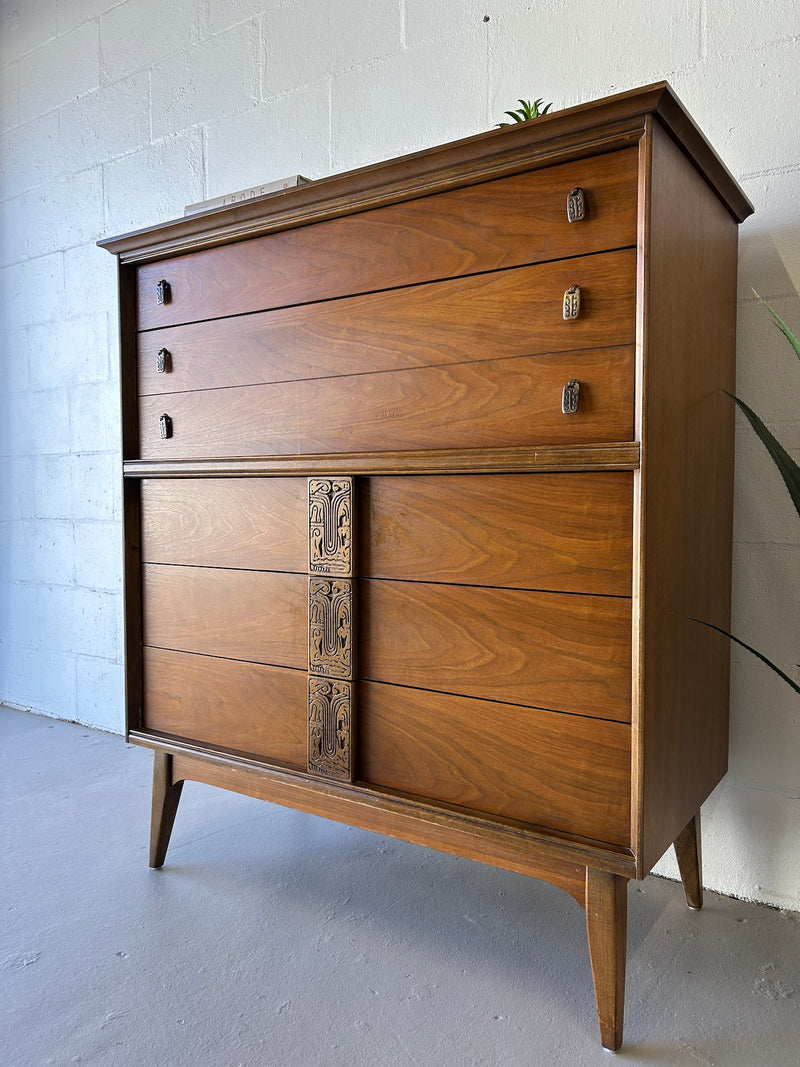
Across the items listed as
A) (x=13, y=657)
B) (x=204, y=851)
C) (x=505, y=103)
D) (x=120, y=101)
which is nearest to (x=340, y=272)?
(x=505, y=103)

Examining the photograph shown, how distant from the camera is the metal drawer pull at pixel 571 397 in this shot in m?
1.10

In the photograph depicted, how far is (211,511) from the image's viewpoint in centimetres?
154

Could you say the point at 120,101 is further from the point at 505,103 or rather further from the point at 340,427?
the point at 340,427

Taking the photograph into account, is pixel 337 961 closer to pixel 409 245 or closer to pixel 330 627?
pixel 330 627

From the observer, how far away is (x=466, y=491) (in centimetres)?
123

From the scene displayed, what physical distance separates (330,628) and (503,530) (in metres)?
0.37

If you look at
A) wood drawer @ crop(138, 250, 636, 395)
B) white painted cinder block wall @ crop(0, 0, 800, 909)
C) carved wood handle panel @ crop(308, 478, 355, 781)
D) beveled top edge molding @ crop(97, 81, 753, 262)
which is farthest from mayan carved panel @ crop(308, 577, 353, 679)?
white painted cinder block wall @ crop(0, 0, 800, 909)

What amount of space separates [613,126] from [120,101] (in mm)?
2074

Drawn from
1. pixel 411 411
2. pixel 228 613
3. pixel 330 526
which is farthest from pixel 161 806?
pixel 411 411

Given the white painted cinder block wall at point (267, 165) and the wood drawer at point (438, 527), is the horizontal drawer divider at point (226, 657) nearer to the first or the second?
the wood drawer at point (438, 527)

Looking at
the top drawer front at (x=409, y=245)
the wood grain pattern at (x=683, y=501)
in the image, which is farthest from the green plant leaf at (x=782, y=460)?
the top drawer front at (x=409, y=245)

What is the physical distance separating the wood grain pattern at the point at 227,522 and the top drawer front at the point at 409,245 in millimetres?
334

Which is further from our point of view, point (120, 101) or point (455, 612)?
point (120, 101)

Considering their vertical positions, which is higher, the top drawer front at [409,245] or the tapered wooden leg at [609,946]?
the top drawer front at [409,245]
